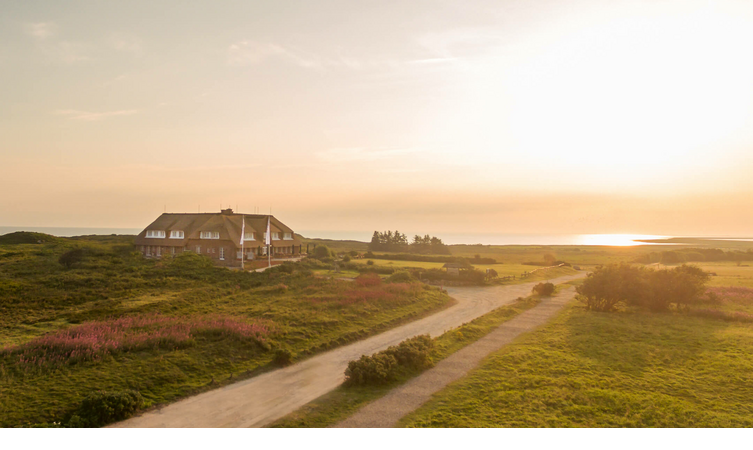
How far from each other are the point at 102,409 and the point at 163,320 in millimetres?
11657

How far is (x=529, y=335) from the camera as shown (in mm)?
23109

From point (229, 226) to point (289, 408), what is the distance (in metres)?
50.2

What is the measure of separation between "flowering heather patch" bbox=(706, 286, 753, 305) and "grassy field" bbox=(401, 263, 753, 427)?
22.6 feet

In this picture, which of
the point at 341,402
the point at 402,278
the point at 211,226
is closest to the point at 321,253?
the point at 211,226

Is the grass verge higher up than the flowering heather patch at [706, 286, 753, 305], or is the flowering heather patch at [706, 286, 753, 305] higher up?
the flowering heather patch at [706, 286, 753, 305]

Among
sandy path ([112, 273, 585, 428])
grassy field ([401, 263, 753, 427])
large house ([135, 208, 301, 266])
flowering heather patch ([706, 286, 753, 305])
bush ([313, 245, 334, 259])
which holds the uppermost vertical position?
large house ([135, 208, 301, 266])

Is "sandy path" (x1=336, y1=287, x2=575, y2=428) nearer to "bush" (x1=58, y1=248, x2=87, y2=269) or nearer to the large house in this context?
the large house

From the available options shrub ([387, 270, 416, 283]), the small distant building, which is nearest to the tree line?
the small distant building

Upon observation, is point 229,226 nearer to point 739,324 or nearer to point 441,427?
point 441,427

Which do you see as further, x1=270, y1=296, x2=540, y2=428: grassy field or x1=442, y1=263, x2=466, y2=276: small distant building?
x1=442, y1=263, x2=466, y2=276: small distant building

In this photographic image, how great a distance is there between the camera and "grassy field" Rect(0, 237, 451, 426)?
13.9 m

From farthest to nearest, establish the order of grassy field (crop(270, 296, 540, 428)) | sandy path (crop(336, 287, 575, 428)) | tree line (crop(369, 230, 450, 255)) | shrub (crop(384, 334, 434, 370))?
tree line (crop(369, 230, 450, 255))
shrub (crop(384, 334, 434, 370))
sandy path (crop(336, 287, 575, 428))
grassy field (crop(270, 296, 540, 428))

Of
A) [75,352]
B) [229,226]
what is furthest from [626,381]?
[229,226]

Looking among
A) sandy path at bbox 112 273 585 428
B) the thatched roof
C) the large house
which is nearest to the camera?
sandy path at bbox 112 273 585 428
